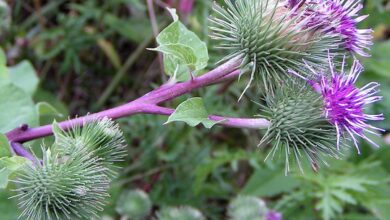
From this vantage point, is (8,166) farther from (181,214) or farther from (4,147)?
(181,214)

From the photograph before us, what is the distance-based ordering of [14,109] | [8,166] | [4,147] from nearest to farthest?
1. [8,166]
2. [4,147]
3. [14,109]

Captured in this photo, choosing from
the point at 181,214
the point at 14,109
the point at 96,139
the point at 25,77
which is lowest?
the point at 181,214

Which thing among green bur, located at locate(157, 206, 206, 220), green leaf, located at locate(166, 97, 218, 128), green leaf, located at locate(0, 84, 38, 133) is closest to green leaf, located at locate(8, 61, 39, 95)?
green leaf, located at locate(0, 84, 38, 133)

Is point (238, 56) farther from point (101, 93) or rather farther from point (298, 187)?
point (101, 93)

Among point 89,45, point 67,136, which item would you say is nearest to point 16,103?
point 67,136

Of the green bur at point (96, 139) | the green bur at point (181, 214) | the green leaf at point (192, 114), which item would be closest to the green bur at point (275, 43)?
the green leaf at point (192, 114)

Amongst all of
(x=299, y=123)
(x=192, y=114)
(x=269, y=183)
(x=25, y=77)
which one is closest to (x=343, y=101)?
(x=299, y=123)

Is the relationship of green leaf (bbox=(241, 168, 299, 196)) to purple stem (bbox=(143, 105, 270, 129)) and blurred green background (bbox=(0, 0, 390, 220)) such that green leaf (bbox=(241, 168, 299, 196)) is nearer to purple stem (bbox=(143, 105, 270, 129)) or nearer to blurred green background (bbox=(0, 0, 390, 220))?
blurred green background (bbox=(0, 0, 390, 220))
